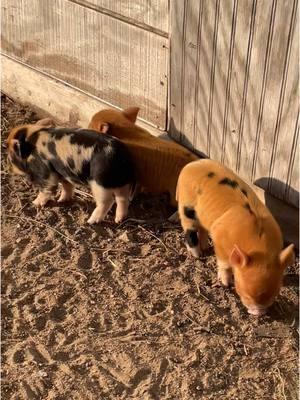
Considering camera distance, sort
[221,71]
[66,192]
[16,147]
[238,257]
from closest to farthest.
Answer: [238,257], [221,71], [16,147], [66,192]

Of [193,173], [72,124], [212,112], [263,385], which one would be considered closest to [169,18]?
[212,112]

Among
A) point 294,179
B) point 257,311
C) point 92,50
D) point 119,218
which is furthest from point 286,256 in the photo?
point 92,50

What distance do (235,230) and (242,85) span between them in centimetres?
92

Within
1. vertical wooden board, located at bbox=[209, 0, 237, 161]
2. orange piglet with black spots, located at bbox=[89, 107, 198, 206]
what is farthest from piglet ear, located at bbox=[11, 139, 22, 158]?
vertical wooden board, located at bbox=[209, 0, 237, 161]

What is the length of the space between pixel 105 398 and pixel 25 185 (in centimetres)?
209

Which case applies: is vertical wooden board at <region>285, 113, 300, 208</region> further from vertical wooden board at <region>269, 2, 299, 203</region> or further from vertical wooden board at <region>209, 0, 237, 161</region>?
vertical wooden board at <region>209, 0, 237, 161</region>

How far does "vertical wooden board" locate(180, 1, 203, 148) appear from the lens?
445cm

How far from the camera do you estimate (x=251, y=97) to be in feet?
14.3

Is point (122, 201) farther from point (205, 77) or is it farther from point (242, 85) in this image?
point (242, 85)

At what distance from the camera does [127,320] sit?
4.18 m

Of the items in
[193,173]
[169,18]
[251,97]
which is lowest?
[193,173]

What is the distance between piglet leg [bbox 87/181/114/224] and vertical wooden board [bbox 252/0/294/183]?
3.19ft

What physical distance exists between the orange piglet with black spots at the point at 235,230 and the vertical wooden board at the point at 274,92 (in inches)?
9.3

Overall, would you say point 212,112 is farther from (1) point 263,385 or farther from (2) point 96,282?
(1) point 263,385
